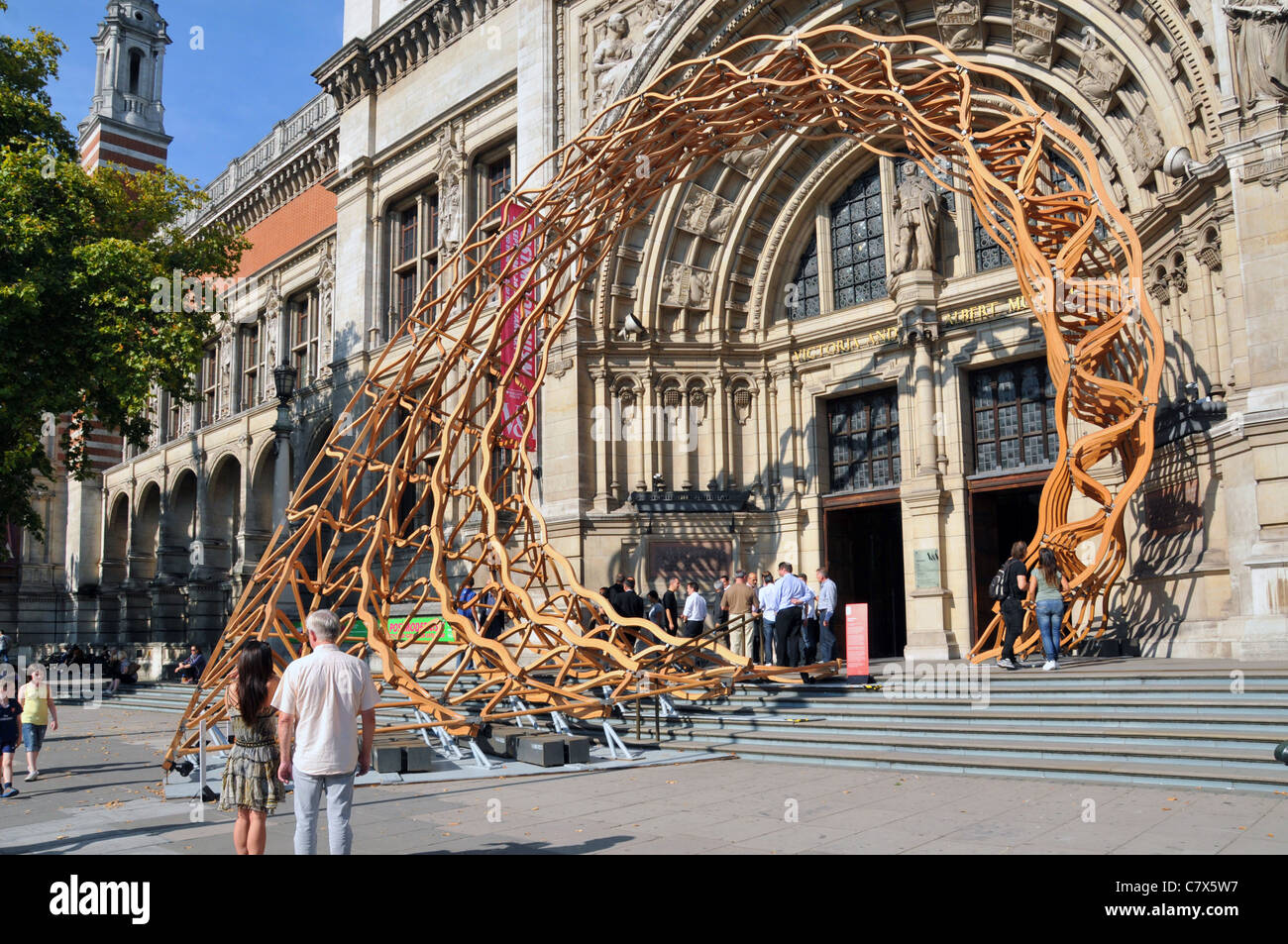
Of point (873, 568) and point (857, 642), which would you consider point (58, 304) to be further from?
point (857, 642)

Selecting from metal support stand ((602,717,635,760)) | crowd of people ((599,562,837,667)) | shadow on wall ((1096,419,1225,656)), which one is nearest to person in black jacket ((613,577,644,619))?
crowd of people ((599,562,837,667))

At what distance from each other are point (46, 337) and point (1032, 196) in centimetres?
2143

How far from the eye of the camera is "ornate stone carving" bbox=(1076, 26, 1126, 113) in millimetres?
16297

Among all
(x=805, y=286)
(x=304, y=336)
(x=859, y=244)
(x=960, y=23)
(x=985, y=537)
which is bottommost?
(x=985, y=537)

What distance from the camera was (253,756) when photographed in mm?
6363

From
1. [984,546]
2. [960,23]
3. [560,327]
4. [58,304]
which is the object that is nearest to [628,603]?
[560,327]

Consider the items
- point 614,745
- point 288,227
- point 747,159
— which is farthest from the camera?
point 288,227

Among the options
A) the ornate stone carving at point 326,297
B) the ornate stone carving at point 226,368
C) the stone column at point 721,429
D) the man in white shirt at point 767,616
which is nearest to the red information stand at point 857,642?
the man in white shirt at point 767,616

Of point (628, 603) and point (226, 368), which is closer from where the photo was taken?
point (628, 603)

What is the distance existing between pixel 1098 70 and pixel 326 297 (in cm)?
2343

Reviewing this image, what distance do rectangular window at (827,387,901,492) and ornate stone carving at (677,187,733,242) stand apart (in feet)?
15.7
